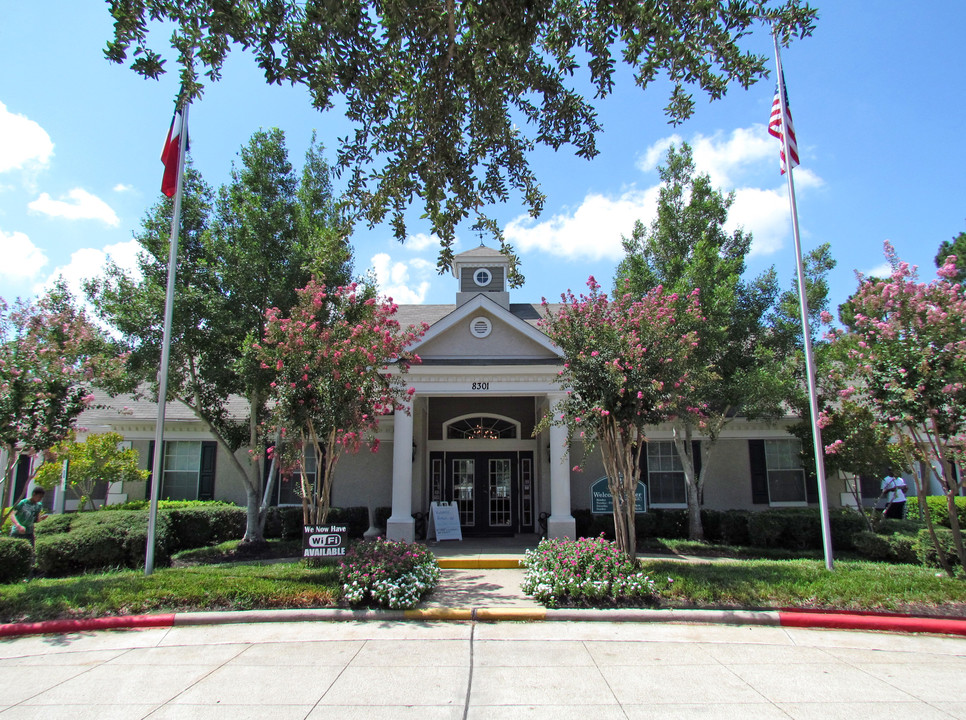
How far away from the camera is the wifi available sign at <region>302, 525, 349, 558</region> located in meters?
9.25

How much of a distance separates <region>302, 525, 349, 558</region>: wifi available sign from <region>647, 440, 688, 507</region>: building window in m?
8.97

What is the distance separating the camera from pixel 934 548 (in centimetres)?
1010

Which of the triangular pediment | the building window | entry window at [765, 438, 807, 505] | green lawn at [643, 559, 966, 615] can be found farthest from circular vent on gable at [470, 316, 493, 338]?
entry window at [765, 438, 807, 505]

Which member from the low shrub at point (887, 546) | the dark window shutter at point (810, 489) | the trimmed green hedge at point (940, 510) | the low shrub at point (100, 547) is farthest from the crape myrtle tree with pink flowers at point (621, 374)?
the trimmed green hedge at point (940, 510)

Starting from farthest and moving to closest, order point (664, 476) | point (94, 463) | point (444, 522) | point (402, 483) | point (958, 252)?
point (958, 252) < point (664, 476) < point (444, 522) < point (94, 463) < point (402, 483)

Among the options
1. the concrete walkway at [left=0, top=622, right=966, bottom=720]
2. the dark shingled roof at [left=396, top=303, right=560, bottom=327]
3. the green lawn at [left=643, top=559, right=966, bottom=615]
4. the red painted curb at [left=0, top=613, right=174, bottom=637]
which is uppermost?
the dark shingled roof at [left=396, top=303, right=560, bottom=327]

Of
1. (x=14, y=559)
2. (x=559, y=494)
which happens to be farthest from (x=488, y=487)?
(x=14, y=559)

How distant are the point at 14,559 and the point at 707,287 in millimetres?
13723

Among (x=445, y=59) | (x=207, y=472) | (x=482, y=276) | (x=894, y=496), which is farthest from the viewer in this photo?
(x=482, y=276)

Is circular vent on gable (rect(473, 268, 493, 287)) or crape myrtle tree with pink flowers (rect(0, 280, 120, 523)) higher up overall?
circular vent on gable (rect(473, 268, 493, 287))

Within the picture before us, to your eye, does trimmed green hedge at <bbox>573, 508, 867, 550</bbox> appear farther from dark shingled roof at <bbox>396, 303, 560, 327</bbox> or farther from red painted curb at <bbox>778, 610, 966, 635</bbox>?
dark shingled roof at <bbox>396, 303, 560, 327</bbox>

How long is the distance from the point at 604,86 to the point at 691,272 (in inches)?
334

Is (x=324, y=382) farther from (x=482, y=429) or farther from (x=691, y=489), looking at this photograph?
(x=691, y=489)

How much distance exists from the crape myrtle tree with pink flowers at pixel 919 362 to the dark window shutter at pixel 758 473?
19.8 ft
